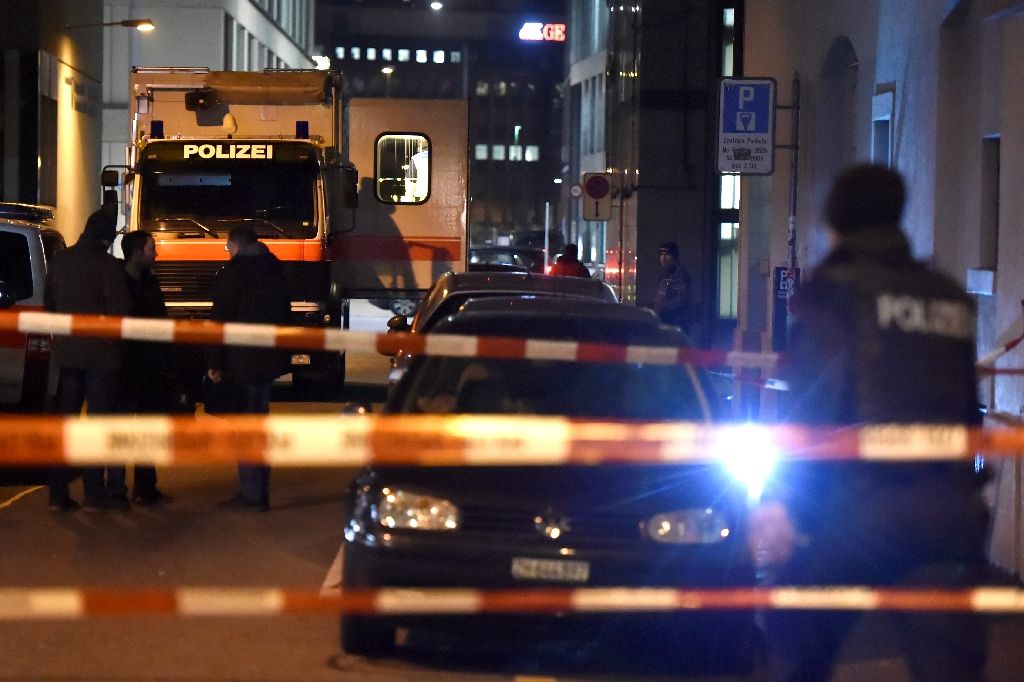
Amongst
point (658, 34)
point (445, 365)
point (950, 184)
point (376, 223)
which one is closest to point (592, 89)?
point (658, 34)

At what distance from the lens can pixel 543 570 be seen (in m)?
6.43

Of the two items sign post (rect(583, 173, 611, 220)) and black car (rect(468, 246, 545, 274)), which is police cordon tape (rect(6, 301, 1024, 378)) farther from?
black car (rect(468, 246, 545, 274))

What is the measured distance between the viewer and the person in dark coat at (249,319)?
439 inches

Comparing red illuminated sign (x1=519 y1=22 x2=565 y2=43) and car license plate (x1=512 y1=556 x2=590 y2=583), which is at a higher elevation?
red illuminated sign (x1=519 y1=22 x2=565 y2=43)

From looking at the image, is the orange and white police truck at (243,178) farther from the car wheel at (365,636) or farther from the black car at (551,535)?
the black car at (551,535)

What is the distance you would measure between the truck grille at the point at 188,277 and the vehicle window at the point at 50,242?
4603 mm

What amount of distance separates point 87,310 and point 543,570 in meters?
5.45

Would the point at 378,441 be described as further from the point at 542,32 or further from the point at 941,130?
the point at 542,32

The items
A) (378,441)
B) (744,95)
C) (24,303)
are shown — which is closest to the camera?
(378,441)

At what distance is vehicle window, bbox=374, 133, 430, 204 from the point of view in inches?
794

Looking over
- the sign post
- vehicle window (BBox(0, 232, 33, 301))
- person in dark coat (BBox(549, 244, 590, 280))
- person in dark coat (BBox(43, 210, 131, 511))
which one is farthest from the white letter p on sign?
the sign post

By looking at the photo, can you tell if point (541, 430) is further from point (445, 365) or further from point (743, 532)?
point (445, 365)

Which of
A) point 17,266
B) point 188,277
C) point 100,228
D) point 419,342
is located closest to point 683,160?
point 188,277

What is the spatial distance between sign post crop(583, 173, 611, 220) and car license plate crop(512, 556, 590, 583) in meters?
20.2
